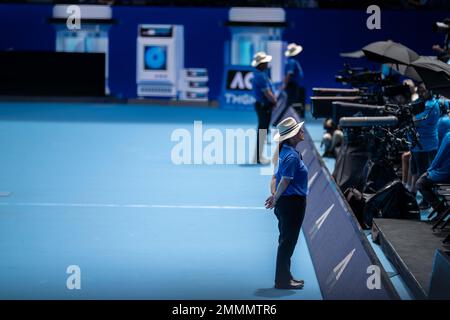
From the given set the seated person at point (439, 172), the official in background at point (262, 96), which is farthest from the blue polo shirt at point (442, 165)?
the official in background at point (262, 96)

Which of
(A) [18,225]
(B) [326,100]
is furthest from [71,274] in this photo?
(B) [326,100]

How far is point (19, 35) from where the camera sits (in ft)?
100

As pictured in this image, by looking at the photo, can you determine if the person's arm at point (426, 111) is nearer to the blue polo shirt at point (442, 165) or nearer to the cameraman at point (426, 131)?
the cameraman at point (426, 131)

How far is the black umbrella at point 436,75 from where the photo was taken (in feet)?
32.9

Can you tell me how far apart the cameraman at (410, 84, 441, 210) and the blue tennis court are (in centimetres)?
224

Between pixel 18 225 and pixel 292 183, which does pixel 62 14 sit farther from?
pixel 292 183

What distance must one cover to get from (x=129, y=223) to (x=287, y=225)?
406cm

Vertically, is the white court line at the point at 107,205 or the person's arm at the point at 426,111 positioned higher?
the person's arm at the point at 426,111

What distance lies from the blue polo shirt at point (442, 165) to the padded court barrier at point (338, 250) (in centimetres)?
124

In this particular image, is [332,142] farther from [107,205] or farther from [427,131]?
[107,205]

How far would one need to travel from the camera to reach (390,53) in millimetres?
13148

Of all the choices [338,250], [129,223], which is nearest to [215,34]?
[129,223]

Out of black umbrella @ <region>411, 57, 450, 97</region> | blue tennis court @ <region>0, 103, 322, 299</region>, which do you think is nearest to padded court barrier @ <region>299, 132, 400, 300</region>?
blue tennis court @ <region>0, 103, 322, 299</region>
